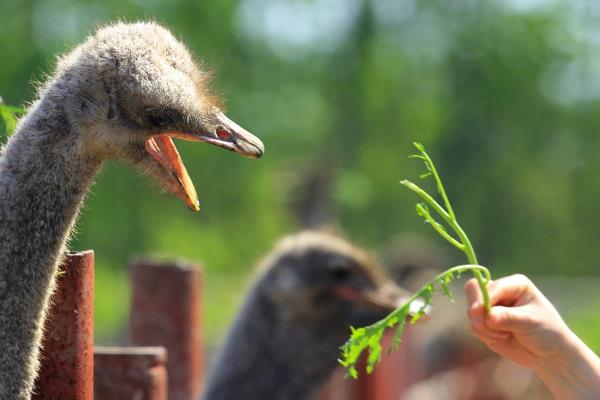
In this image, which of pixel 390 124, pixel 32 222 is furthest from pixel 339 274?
pixel 390 124

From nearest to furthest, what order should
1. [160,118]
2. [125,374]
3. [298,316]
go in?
1. [160,118]
2. [125,374]
3. [298,316]

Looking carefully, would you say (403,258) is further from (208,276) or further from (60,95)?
(60,95)

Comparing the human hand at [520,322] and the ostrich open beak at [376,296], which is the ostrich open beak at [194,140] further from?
the ostrich open beak at [376,296]

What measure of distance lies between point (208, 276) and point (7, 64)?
4822 mm

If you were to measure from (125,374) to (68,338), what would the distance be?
2.74 ft

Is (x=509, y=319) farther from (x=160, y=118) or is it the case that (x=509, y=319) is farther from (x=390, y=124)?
(x=390, y=124)

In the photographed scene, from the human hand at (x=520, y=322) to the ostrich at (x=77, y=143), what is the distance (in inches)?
23.6

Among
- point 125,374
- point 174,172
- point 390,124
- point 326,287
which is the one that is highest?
point 390,124

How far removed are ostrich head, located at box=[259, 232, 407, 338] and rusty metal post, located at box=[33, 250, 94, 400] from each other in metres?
2.87

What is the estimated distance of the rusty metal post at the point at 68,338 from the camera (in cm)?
267

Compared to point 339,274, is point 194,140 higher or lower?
lower

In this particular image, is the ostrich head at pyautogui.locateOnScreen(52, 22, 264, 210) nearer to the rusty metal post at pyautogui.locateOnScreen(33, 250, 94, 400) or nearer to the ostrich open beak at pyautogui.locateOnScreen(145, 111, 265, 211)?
the ostrich open beak at pyautogui.locateOnScreen(145, 111, 265, 211)

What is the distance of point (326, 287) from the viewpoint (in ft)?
18.9

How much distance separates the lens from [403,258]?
1274 cm
